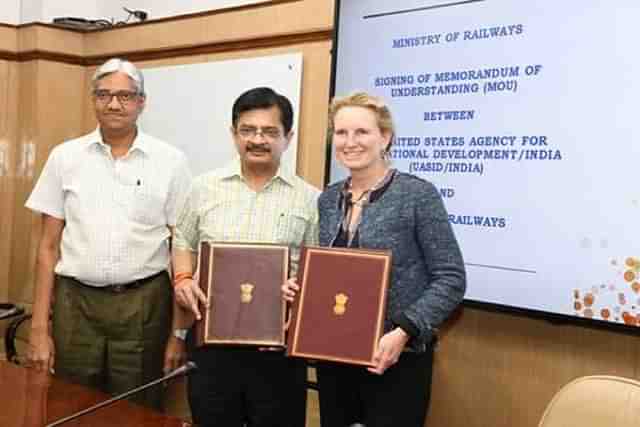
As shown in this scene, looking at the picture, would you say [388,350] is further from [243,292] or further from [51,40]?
[51,40]

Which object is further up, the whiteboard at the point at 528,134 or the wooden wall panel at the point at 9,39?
the wooden wall panel at the point at 9,39

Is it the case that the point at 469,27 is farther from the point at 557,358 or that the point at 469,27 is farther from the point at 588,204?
the point at 557,358

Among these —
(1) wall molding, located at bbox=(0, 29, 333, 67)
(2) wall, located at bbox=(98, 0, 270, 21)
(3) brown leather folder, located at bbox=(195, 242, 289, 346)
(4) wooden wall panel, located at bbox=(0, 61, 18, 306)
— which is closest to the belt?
(3) brown leather folder, located at bbox=(195, 242, 289, 346)

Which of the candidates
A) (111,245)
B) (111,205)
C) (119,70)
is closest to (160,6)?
(119,70)

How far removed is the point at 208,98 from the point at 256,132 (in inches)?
61.3

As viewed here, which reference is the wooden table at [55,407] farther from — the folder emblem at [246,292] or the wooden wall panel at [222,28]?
the wooden wall panel at [222,28]

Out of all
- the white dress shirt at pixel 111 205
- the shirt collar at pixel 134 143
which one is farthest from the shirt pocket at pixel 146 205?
the shirt collar at pixel 134 143

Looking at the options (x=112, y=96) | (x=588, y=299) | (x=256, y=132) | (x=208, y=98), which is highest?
(x=208, y=98)

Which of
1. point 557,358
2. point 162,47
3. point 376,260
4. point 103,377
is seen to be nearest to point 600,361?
point 557,358

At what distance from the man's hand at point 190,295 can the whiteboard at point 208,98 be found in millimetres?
1183

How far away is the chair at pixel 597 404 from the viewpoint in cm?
158

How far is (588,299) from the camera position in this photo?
6.65ft

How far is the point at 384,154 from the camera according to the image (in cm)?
183

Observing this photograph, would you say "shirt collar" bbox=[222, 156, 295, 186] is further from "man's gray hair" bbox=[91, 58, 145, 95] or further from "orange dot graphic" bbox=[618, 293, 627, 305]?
"orange dot graphic" bbox=[618, 293, 627, 305]
